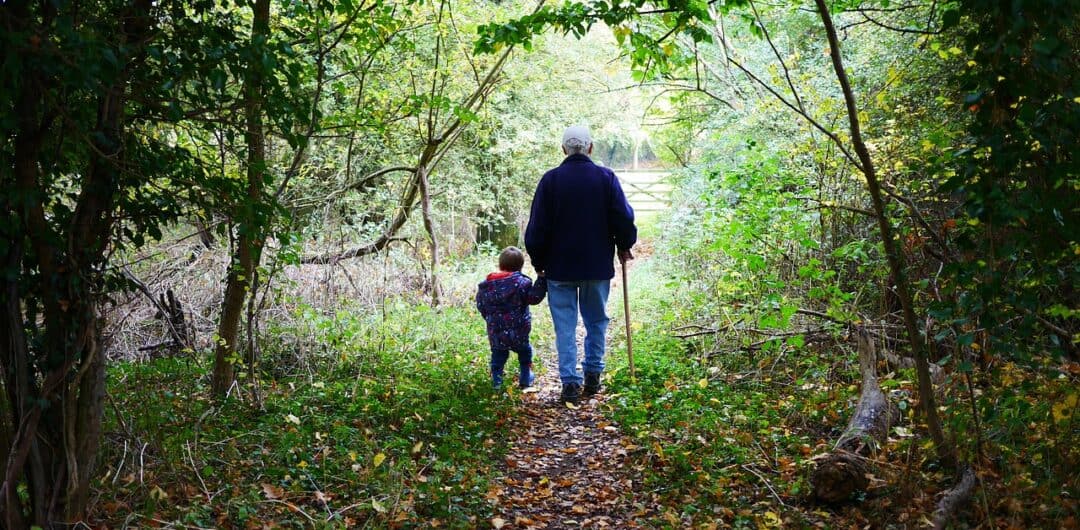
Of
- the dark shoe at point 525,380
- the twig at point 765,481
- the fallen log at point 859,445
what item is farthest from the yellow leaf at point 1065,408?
the dark shoe at point 525,380

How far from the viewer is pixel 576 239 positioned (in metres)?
6.52

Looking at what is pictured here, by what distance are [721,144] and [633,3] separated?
20.6 feet

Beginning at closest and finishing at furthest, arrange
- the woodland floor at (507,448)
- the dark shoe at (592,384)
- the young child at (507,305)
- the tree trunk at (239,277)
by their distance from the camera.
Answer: the woodland floor at (507,448) → the tree trunk at (239,277) → the young child at (507,305) → the dark shoe at (592,384)

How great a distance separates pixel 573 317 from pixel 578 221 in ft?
2.83

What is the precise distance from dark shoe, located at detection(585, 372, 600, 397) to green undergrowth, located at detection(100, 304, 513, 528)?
0.89 metres

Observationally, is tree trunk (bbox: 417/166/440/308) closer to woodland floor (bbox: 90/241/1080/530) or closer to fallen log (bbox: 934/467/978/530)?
woodland floor (bbox: 90/241/1080/530)

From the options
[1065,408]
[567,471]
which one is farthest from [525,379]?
[1065,408]

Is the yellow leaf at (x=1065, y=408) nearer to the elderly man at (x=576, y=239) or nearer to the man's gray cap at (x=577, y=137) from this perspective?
the elderly man at (x=576, y=239)

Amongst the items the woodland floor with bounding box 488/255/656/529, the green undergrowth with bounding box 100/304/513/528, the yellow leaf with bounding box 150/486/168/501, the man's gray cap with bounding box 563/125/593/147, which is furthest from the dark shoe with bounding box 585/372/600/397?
the yellow leaf with bounding box 150/486/168/501

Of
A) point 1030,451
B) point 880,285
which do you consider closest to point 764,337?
point 880,285

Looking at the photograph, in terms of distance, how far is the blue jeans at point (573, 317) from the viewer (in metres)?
6.64

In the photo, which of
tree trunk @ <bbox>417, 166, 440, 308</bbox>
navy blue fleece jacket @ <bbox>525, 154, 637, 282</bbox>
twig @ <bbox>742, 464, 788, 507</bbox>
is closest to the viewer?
twig @ <bbox>742, 464, 788, 507</bbox>

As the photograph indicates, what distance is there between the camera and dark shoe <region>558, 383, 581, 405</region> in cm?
661

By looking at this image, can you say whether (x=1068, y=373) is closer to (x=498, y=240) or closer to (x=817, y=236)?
(x=817, y=236)
